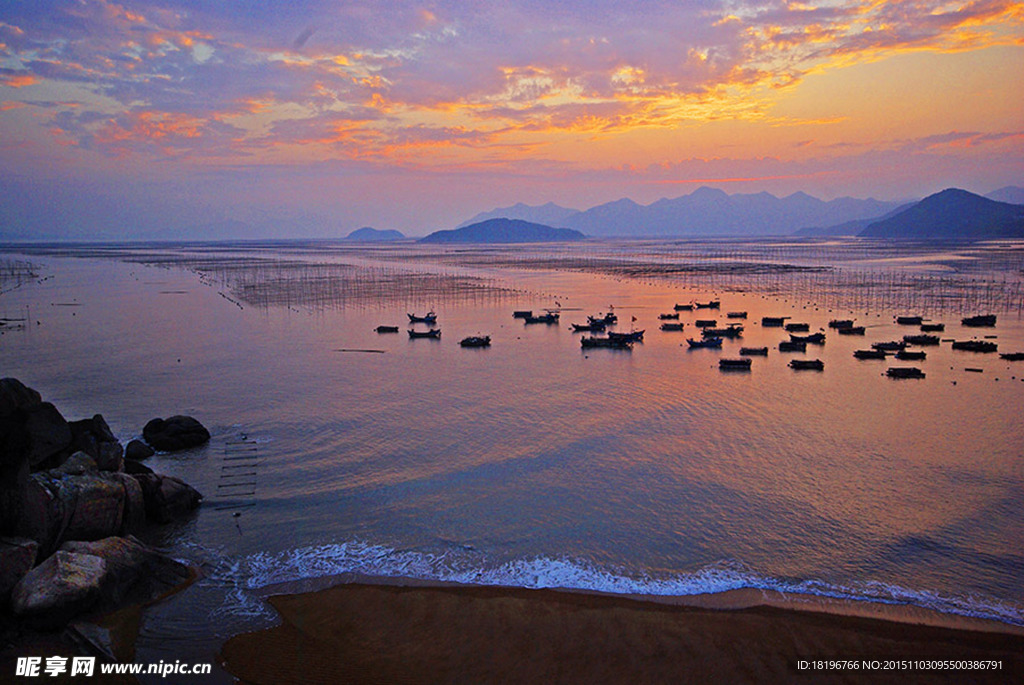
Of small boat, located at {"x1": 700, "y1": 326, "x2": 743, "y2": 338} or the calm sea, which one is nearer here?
the calm sea

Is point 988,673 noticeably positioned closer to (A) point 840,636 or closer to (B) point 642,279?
(A) point 840,636

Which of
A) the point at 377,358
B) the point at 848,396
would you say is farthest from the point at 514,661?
the point at 377,358

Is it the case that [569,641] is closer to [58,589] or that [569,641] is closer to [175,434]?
[58,589]

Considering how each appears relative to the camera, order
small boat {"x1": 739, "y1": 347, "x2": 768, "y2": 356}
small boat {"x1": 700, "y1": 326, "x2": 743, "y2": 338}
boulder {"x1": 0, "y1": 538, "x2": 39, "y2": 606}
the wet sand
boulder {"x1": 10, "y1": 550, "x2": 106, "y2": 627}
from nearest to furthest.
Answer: the wet sand < boulder {"x1": 10, "y1": 550, "x2": 106, "y2": 627} < boulder {"x1": 0, "y1": 538, "x2": 39, "y2": 606} < small boat {"x1": 739, "y1": 347, "x2": 768, "y2": 356} < small boat {"x1": 700, "y1": 326, "x2": 743, "y2": 338}

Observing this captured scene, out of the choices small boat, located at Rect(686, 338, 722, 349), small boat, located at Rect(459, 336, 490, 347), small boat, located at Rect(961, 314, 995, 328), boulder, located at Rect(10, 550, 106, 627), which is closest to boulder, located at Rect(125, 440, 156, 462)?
boulder, located at Rect(10, 550, 106, 627)

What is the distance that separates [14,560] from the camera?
41.6 ft

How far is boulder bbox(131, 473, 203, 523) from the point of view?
56.9ft

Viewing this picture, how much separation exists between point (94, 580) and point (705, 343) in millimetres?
37364

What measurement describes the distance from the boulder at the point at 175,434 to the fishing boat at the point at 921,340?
1624 inches

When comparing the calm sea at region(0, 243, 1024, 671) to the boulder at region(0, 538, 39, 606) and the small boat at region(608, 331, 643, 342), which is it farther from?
the boulder at region(0, 538, 39, 606)

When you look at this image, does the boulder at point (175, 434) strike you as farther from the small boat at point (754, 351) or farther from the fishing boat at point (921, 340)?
the fishing boat at point (921, 340)

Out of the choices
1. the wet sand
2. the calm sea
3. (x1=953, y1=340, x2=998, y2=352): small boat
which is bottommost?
the wet sand

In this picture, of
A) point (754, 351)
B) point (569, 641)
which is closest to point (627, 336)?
point (754, 351)

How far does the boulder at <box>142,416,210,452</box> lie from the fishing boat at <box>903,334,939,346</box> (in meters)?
41.3
